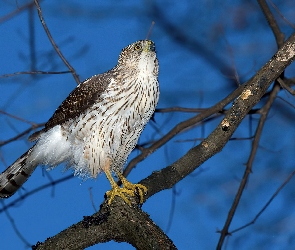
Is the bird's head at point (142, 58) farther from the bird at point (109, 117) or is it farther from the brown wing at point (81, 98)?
the brown wing at point (81, 98)

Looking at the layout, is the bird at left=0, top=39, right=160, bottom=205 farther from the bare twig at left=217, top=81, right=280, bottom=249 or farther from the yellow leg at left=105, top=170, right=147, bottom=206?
the bare twig at left=217, top=81, right=280, bottom=249

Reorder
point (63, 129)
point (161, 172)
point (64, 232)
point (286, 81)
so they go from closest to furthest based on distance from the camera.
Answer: point (64, 232) < point (161, 172) < point (63, 129) < point (286, 81)

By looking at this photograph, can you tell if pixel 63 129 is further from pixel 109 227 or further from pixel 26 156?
pixel 109 227

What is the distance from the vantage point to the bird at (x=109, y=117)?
14.1 feet

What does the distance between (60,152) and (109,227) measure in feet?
3.93

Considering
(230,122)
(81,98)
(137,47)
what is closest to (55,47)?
(81,98)

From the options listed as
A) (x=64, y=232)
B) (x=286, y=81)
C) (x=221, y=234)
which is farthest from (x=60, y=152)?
(x=286, y=81)

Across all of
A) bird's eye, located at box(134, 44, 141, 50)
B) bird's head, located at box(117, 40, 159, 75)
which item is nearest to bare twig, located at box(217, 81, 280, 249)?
bird's head, located at box(117, 40, 159, 75)

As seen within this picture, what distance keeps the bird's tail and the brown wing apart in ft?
1.30

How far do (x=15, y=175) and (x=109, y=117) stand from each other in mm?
1091

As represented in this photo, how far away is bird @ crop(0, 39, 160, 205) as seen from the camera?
430 cm

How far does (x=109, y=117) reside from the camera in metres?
4.28

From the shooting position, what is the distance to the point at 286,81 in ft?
17.2

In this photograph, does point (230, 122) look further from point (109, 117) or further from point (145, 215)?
point (145, 215)
